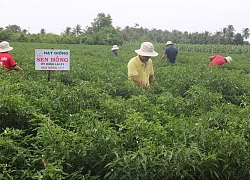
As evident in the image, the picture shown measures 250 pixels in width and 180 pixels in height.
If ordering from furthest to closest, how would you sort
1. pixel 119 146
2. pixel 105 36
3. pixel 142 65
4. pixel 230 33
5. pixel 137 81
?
1. pixel 230 33
2. pixel 105 36
3. pixel 142 65
4. pixel 137 81
5. pixel 119 146

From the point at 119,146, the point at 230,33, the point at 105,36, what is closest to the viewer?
the point at 119,146

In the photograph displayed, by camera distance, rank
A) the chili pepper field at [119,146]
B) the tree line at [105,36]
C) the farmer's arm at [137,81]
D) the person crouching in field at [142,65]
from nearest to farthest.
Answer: the chili pepper field at [119,146] → the farmer's arm at [137,81] → the person crouching in field at [142,65] → the tree line at [105,36]

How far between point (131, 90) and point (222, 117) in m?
2.39

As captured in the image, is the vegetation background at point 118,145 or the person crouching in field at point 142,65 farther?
the person crouching in field at point 142,65

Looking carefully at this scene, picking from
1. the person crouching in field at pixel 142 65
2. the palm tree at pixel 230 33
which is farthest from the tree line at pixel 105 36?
the person crouching in field at pixel 142 65

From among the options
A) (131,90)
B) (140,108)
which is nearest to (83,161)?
(140,108)

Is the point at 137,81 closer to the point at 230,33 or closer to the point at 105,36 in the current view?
the point at 105,36

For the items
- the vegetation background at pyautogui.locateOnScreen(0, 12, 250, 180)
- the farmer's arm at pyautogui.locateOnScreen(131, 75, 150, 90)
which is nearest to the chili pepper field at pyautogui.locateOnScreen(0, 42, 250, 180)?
the vegetation background at pyautogui.locateOnScreen(0, 12, 250, 180)

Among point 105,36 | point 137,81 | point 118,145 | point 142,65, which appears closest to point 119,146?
point 118,145

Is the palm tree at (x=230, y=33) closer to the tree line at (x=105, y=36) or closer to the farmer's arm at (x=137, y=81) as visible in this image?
the tree line at (x=105, y=36)

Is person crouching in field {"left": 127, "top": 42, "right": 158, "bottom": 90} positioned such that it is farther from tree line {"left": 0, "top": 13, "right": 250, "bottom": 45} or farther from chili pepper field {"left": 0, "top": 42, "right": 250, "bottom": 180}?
tree line {"left": 0, "top": 13, "right": 250, "bottom": 45}

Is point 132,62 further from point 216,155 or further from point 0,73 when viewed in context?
point 216,155

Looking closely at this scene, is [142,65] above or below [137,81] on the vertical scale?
above

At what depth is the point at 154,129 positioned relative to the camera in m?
3.50
